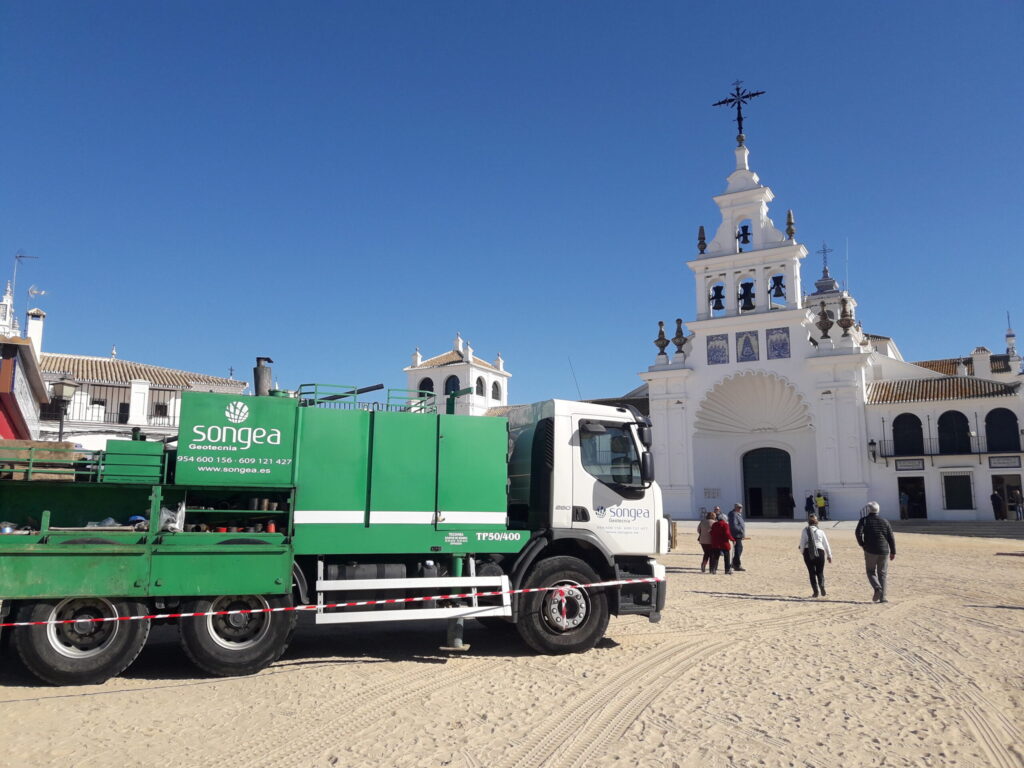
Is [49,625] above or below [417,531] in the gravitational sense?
below

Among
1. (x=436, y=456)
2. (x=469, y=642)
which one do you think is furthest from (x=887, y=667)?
(x=436, y=456)

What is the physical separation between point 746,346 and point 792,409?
12.8 feet

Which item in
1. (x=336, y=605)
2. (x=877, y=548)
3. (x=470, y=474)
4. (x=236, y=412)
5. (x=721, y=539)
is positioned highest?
(x=236, y=412)

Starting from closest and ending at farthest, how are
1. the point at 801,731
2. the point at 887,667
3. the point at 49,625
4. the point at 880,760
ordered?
the point at 880,760
the point at 801,731
the point at 49,625
the point at 887,667

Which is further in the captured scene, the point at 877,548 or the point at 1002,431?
the point at 1002,431

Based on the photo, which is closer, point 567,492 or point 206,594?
point 206,594

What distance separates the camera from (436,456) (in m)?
8.05

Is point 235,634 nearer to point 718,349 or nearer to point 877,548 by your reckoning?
point 877,548

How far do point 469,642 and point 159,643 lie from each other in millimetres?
3608

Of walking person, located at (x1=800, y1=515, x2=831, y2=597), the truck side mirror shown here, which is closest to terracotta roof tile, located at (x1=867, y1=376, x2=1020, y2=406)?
walking person, located at (x1=800, y1=515, x2=831, y2=597)

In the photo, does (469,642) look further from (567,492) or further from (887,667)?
(887,667)

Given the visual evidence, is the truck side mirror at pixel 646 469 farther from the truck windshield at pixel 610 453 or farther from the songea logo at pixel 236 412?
the songea logo at pixel 236 412

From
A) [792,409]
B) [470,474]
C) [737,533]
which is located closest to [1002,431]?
[792,409]

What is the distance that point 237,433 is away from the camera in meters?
7.27
